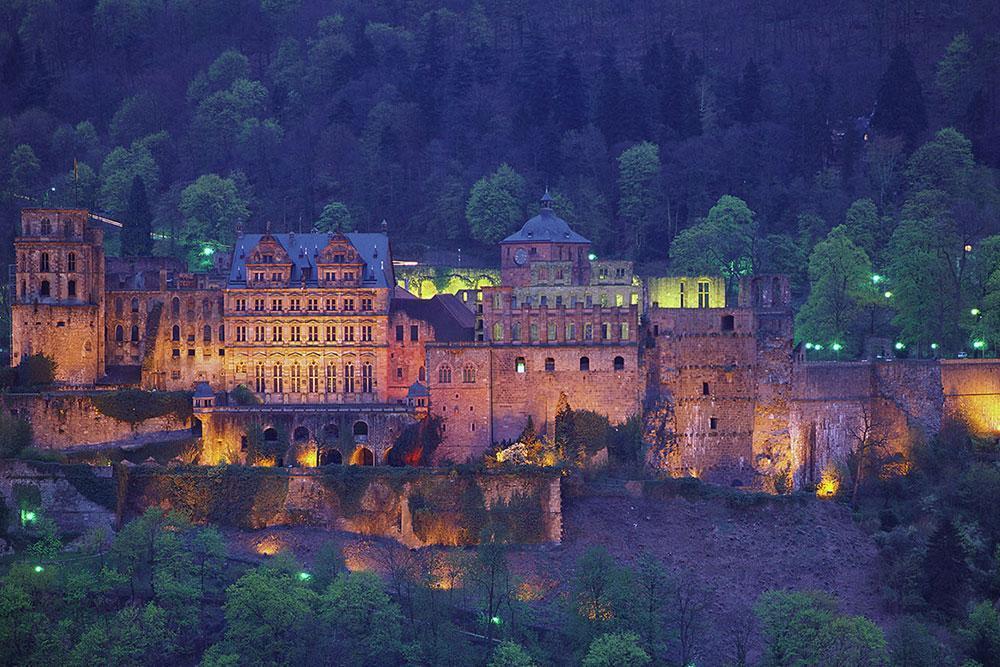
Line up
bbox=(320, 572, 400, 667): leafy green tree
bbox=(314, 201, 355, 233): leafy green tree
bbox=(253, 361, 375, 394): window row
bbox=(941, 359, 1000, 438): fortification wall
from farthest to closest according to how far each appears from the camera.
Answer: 1. bbox=(314, 201, 355, 233): leafy green tree
2. bbox=(253, 361, 375, 394): window row
3. bbox=(941, 359, 1000, 438): fortification wall
4. bbox=(320, 572, 400, 667): leafy green tree

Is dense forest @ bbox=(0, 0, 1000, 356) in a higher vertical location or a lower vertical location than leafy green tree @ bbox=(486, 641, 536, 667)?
higher

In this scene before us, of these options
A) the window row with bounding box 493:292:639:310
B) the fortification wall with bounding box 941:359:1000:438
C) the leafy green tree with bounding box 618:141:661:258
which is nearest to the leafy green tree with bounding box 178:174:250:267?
the leafy green tree with bounding box 618:141:661:258

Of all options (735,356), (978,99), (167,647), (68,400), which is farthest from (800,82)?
(167,647)

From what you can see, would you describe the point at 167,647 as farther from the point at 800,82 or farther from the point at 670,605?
the point at 800,82

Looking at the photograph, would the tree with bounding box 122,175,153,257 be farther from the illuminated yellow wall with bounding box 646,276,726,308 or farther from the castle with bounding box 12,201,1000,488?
the illuminated yellow wall with bounding box 646,276,726,308

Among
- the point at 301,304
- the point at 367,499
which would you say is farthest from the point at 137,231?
the point at 367,499

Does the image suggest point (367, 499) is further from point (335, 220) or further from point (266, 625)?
point (335, 220)
